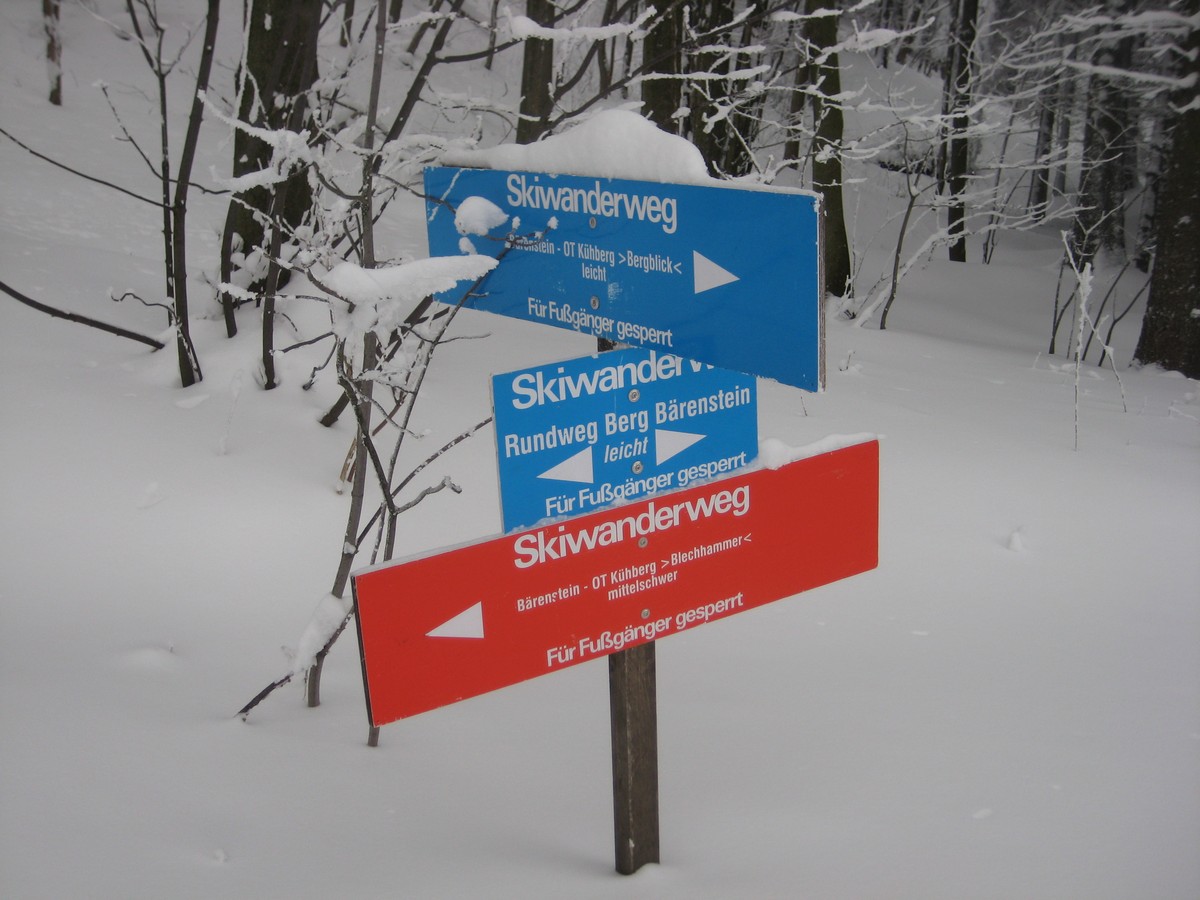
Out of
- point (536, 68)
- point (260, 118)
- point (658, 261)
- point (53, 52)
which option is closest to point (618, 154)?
point (658, 261)

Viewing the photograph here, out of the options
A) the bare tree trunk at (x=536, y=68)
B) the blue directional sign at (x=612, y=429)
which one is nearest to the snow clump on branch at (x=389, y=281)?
the blue directional sign at (x=612, y=429)

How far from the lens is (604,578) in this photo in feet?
5.99

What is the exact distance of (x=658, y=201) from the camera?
71.1 inches

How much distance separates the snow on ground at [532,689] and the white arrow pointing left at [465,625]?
62cm

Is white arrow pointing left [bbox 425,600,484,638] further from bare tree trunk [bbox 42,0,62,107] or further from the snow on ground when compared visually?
bare tree trunk [bbox 42,0,62,107]

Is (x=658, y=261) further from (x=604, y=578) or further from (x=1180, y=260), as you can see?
(x=1180, y=260)

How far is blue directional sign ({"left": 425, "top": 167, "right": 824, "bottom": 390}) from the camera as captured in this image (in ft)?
5.29

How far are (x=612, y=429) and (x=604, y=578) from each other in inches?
11.0

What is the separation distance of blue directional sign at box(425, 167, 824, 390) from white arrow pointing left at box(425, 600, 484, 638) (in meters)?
0.58

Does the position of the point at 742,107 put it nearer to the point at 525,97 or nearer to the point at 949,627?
the point at 525,97

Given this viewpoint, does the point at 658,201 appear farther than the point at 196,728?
No

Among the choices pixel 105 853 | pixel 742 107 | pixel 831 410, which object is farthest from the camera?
pixel 742 107

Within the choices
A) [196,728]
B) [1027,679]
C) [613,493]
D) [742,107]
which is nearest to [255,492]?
[196,728]

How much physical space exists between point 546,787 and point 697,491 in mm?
979
